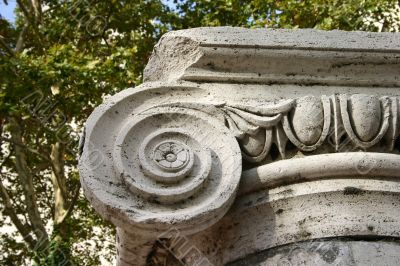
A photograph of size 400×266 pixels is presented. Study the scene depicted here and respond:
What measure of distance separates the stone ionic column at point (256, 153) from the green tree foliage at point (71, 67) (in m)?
6.58

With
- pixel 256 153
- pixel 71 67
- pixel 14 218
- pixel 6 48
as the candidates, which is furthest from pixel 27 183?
pixel 256 153

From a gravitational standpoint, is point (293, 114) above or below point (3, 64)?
below

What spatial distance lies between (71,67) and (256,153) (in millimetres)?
6909

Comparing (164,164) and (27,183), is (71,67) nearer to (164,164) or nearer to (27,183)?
(27,183)

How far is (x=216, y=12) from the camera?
36.2 feet

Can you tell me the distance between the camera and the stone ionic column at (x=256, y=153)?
7.61ft

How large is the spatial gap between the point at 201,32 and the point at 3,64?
678 cm

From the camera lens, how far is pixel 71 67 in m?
9.05

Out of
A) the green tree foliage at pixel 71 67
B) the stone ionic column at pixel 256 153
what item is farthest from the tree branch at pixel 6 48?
the stone ionic column at pixel 256 153

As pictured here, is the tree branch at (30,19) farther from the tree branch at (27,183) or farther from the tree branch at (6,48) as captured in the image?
the tree branch at (27,183)

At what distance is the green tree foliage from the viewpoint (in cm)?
925

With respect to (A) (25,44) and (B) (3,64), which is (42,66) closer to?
(B) (3,64)

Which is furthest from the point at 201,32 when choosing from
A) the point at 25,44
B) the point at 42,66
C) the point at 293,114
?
the point at 25,44

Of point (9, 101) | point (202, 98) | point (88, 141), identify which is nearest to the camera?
point (88, 141)
